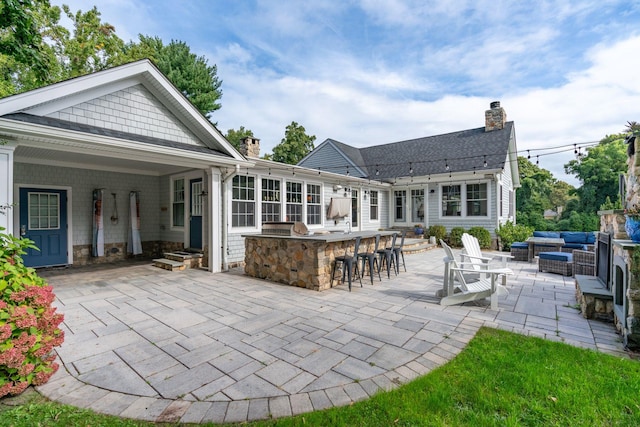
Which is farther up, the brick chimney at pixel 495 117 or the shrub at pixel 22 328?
the brick chimney at pixel 495 117

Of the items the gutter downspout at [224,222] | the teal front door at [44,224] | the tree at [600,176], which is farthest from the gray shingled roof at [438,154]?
the teal front door at [44,224]

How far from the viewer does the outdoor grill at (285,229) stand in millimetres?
6234

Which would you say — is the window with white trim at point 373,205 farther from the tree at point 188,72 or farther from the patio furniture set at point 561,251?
the tree at point 188,72

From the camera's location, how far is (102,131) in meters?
5.56

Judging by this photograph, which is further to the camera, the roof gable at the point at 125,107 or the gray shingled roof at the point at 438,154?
the gray shingled roof at the point at 438,154

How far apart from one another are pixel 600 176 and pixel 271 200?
1816cm

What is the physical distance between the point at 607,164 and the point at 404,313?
19.0m

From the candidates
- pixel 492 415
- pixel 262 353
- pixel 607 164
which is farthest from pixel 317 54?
pixel 607 164

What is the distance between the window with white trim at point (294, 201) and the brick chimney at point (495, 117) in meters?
→ 9.75

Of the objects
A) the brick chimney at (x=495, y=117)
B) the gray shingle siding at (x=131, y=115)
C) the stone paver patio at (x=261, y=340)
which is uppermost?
the brick chimney at (x=495, y=117)

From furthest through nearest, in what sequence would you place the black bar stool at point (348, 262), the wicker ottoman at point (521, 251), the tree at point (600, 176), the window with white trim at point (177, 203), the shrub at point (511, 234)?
the tree at point (600, 176), the shrub at point (511, 234), the window with white trim at point (177, 203), the wicker ottoman at point (521, 251), the black bar stool at point (348, 262)

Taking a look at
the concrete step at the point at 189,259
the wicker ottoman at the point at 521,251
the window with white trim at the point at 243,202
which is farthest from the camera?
the wicker ottoman at the point at 521,251

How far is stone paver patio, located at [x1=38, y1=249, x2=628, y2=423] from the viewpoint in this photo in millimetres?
2193

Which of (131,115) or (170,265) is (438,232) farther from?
(131,115)
